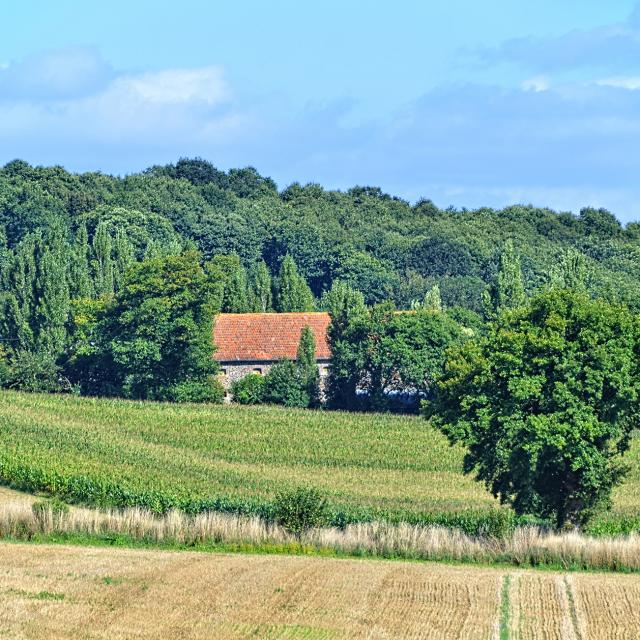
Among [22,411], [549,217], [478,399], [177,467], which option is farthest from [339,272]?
[478,399]

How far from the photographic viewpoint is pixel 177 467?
216ft

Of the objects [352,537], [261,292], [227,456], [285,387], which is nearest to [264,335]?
[285,387]

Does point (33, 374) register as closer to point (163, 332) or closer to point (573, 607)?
point (163, 332)

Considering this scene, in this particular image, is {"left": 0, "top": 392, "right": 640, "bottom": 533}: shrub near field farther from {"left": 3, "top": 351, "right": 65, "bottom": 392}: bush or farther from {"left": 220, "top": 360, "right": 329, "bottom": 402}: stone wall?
{"left": 220, "top": 360, "right": 329, "bottom": 402}: stone wall

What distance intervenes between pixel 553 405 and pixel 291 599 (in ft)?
61.3

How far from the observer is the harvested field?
2753 centimetres

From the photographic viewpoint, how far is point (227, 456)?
71500 mm

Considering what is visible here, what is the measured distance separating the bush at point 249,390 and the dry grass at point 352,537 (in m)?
47.1

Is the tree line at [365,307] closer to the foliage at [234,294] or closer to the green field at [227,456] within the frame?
the foliage at [234,294]

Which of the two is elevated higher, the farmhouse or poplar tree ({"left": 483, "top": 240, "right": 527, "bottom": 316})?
poplar tree ({"left": 483, "top": 240, "right": 527, "bottom": 316})

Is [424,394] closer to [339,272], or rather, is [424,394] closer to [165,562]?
[165,562]

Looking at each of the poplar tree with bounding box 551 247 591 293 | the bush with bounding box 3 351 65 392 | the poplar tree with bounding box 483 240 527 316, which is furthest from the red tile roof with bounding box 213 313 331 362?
the poplar tree with bounding box 551 247 591 293

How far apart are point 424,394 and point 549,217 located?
105m

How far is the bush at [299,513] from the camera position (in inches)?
1673
